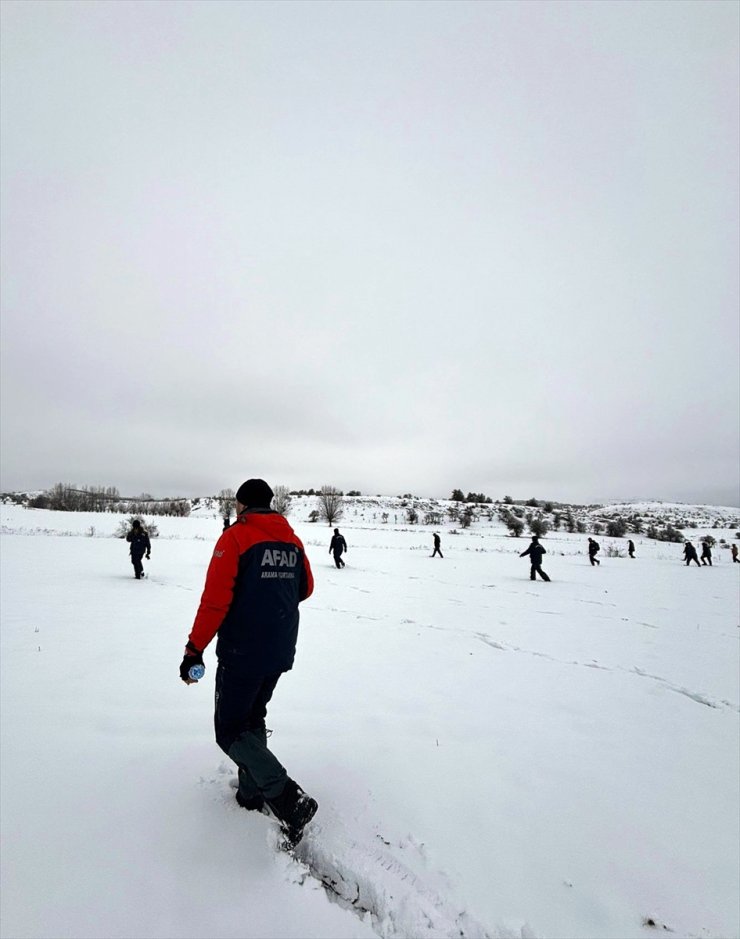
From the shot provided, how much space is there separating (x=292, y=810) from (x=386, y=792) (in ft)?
3.01

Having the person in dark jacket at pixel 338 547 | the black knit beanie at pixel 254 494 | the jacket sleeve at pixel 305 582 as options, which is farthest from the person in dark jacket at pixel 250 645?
the person in dark jacket at pixel 338 547

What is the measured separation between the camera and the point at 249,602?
2.61 m

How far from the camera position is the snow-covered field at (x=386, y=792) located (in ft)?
7.23

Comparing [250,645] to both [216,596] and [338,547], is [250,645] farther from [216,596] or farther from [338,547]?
[338,547]

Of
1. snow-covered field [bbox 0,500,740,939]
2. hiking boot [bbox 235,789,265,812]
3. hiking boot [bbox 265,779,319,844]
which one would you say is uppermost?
hiking boot [bbox 265,779,319,844]

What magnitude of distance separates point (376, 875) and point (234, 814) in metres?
0.99

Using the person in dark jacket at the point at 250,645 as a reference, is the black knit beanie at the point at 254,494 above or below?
above

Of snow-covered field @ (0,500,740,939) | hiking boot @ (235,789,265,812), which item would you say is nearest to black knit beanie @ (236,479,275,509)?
hiking boot @ (235,789,265,812)

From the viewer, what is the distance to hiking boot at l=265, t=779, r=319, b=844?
2533 mm

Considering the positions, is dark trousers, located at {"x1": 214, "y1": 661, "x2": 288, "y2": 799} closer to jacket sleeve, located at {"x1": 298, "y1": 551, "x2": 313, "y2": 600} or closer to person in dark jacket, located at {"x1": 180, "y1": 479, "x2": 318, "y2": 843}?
person in dark jacket, located at {"x1": 180, "y1": 479, "x2": 318, "y2": 843}

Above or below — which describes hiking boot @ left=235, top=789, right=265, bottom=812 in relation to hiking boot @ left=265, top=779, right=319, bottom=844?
below

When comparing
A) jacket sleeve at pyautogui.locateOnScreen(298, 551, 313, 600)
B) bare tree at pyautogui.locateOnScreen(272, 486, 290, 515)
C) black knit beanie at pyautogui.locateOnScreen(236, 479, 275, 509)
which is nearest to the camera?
black knit beanie at pyautogui.locateOnScreen(236, 479, 275, 509)

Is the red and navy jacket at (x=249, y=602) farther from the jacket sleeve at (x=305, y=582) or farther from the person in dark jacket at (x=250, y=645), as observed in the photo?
the jacket sleeve at (x=305, y=582)

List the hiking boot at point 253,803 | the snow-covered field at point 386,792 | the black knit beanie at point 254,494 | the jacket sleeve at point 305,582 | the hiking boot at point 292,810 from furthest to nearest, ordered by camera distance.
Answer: the jacket sleeve at point 305,582 → the black knit beanie at point 254,494 → the hiking boot at point 253,803 → the hiking boot at point 292,810 → the snow-covered field at point 386,792
